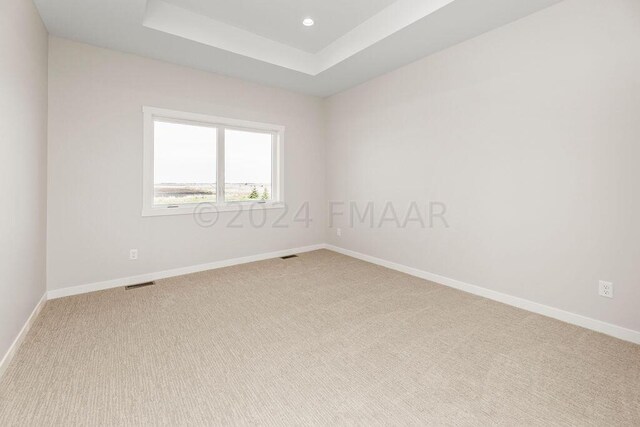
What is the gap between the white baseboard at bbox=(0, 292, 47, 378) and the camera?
5.87 ft

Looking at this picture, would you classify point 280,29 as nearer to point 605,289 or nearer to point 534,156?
point 534,156

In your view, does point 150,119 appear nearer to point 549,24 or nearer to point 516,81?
point 516,81

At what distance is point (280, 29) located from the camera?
3383 mm

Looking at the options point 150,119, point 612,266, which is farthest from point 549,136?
point 150,119

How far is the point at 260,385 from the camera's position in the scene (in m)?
1.69

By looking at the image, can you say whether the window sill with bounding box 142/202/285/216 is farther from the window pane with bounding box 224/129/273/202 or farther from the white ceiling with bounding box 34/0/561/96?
the white ceiling with bounding box 34/0/561/96

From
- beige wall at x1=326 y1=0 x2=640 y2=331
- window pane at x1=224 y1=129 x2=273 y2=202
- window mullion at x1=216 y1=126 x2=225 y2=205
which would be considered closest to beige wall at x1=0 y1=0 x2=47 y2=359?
window mullion at x1=216 y1=126 x2=225 y2=205

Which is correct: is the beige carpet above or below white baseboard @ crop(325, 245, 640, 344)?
below

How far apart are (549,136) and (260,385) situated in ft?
9.73

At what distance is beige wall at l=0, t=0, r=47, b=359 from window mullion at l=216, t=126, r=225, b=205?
1.75 meters

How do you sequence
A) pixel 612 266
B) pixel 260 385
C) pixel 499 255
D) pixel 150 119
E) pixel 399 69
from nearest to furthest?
pixel 260 385, pixel 612 266, pixel 499 255, pixel 150 119, pixel 399 69

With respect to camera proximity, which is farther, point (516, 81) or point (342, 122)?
point (342, 122)

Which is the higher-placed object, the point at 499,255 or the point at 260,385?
the point at 499,255

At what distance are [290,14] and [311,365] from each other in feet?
10.7
